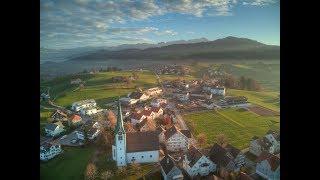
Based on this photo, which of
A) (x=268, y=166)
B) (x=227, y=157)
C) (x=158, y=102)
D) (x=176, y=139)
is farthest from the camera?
(x=158, y=102)

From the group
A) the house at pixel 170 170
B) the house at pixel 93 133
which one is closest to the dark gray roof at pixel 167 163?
the house at pixel 170 170

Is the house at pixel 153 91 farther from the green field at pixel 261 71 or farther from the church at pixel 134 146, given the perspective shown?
the green field at pixel 261 71

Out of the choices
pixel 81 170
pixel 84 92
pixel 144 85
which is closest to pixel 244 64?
pixel 144 85

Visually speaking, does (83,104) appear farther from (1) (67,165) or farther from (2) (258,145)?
(2) (258,145)

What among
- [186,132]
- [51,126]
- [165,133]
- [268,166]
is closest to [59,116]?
[51,126]

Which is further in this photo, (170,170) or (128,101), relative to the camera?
(128,101)
